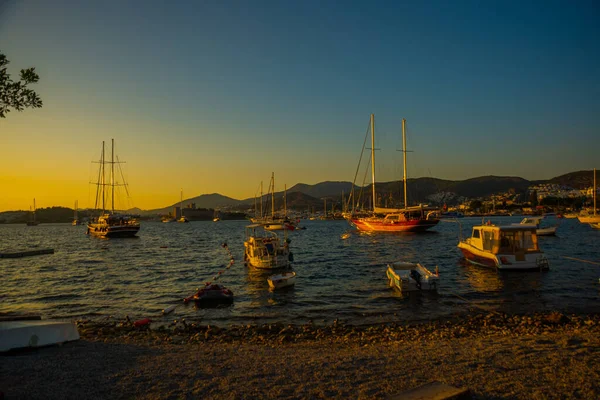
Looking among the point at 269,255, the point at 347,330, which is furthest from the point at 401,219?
the point at 347,330

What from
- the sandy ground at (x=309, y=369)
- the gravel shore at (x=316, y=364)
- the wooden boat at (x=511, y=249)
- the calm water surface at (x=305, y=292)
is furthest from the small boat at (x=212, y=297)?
the wooden boat at (x=511, y=249)

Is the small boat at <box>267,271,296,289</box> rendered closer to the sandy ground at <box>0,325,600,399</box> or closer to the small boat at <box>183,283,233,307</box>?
the small boat at <box>183,283,233,307</box>

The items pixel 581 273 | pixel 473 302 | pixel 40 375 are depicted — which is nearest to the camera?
pixel 40 375

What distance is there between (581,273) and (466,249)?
7.48m

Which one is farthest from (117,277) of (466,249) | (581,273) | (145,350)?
(581,273)

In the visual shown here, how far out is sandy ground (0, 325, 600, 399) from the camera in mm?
7531

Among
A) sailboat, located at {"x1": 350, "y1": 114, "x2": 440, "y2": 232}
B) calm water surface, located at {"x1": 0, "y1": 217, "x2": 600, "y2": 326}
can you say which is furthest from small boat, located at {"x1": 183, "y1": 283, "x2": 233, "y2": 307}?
sailboat, located at {"x1": 350, "y1": 114, "x2": 440, "y2": 232}

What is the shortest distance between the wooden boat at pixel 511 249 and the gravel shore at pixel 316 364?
13.1m

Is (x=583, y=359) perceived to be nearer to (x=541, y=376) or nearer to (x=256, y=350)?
(x=541, y=376)

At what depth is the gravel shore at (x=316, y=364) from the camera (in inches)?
299

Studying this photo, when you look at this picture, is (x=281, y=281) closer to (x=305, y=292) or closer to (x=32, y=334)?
(x=305, y=292)

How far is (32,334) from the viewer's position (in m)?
10.9

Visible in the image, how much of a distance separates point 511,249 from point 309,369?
22937 millimetres

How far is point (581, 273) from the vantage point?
26844 mm
